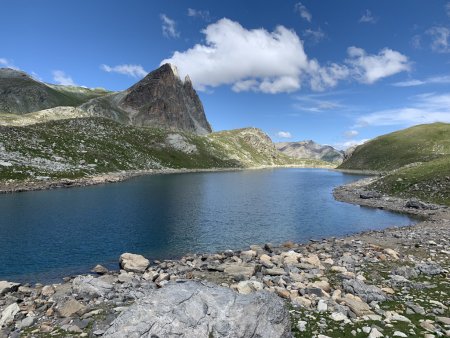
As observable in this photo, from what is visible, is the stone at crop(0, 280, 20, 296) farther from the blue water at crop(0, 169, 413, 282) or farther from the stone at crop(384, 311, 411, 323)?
the stone at crop(384, 311, 411, 323)

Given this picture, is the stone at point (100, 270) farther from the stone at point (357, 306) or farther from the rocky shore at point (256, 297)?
the stone at point (357, 306)

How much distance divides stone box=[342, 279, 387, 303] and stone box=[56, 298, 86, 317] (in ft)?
65.8

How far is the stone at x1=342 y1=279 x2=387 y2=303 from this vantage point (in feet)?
79.0

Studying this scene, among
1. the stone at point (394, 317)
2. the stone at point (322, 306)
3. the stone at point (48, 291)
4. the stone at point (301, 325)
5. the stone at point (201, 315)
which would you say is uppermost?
the stone at point (201, 315)

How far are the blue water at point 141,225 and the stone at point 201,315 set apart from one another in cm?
2277

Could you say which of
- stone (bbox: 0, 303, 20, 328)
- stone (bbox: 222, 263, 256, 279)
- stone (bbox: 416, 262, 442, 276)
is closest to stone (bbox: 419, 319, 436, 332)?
stone (bbox: 416, 262, 442, 276)

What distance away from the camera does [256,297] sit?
1745cm

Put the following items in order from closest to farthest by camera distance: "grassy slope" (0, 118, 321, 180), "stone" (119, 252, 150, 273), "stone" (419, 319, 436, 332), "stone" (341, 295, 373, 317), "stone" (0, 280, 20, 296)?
1. "stone" (419, 319, 436, 332)
2. "stone" (341, 295, 373, 317)
3. "stone" (0, 280, 20, 296)
4. "stone" (119, 252, 150, 273)
5. "grassy slope" (0, 118, 321, 180)

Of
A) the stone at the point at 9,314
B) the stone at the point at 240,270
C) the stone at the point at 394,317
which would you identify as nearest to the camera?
the stone at the point at 394,317

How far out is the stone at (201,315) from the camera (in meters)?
15.1

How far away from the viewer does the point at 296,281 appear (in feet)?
92.2

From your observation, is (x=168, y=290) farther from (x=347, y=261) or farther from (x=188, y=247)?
(x=188, y=247)

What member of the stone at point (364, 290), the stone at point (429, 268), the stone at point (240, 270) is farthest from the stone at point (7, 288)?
the stone at point (429, 268)

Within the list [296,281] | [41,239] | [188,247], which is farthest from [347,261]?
[41,239]
